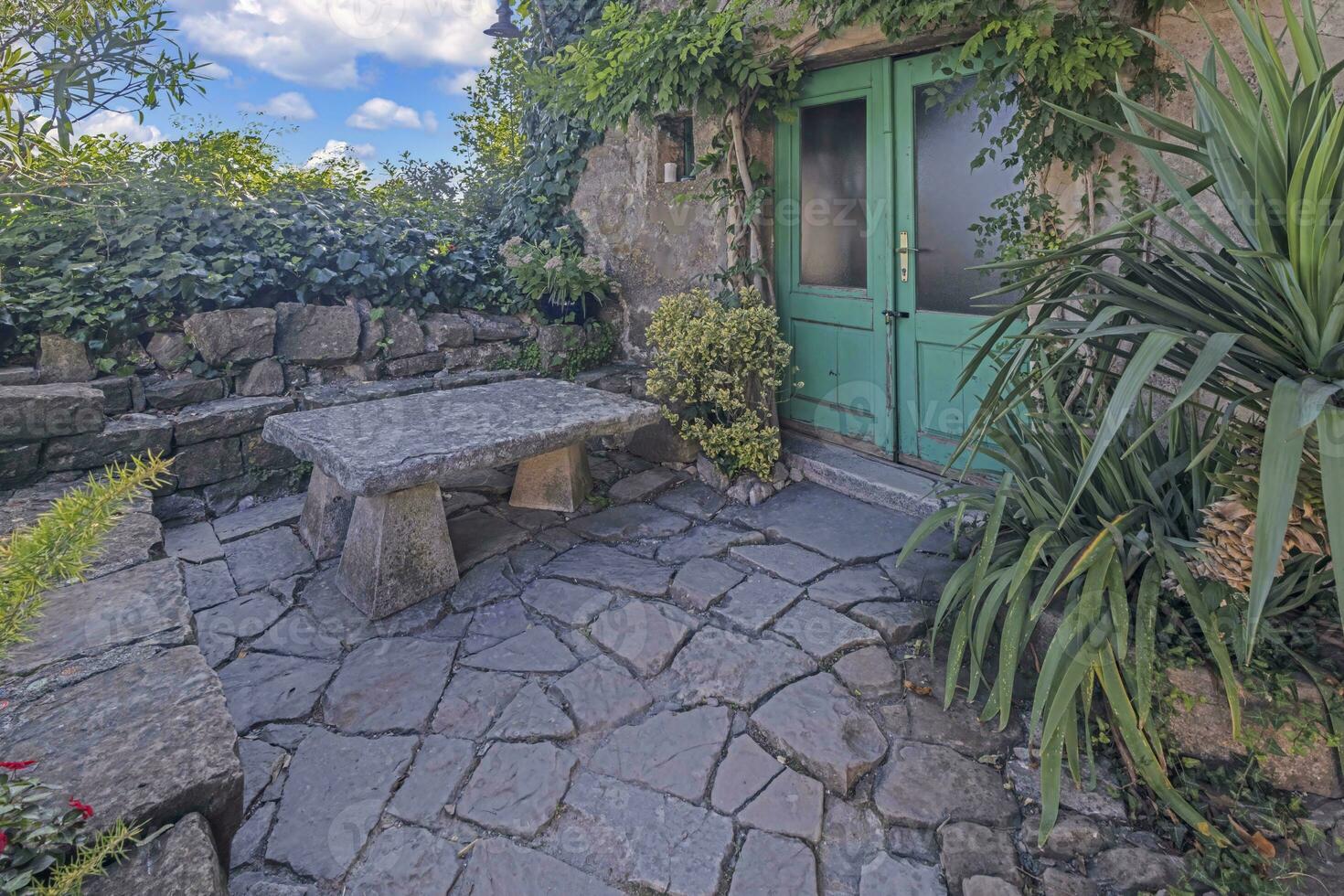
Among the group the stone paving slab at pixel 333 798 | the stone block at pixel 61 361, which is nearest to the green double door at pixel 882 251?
the stone paving slab at pixel 333 798

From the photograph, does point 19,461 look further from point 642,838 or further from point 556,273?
point 642,838

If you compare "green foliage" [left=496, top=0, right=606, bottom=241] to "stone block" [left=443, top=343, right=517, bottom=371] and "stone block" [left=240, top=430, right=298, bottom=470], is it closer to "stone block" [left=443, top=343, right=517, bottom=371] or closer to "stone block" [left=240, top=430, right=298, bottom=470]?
"stone block" [left=443, top=343, right=517, bottom=371]

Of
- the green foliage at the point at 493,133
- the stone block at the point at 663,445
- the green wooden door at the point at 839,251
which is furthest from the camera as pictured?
the green foliage at the point at 493,133

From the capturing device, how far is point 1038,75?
112 inches

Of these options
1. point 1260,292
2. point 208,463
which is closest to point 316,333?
point 208,463

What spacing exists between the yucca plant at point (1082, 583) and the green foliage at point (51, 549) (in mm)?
1626

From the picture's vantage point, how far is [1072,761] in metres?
1.80

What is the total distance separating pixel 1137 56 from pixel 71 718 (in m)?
3.64

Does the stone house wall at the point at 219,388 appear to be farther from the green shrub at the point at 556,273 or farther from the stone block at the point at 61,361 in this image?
the green shrub at the point at 556,273

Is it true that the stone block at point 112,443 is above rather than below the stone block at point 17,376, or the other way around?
below

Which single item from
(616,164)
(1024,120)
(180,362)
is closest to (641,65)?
(616,164)

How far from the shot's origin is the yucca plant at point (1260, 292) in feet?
4.37

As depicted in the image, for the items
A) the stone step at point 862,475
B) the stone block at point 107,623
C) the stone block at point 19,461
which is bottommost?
the stone step at point 862,475

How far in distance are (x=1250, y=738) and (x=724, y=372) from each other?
2569 millimetres
